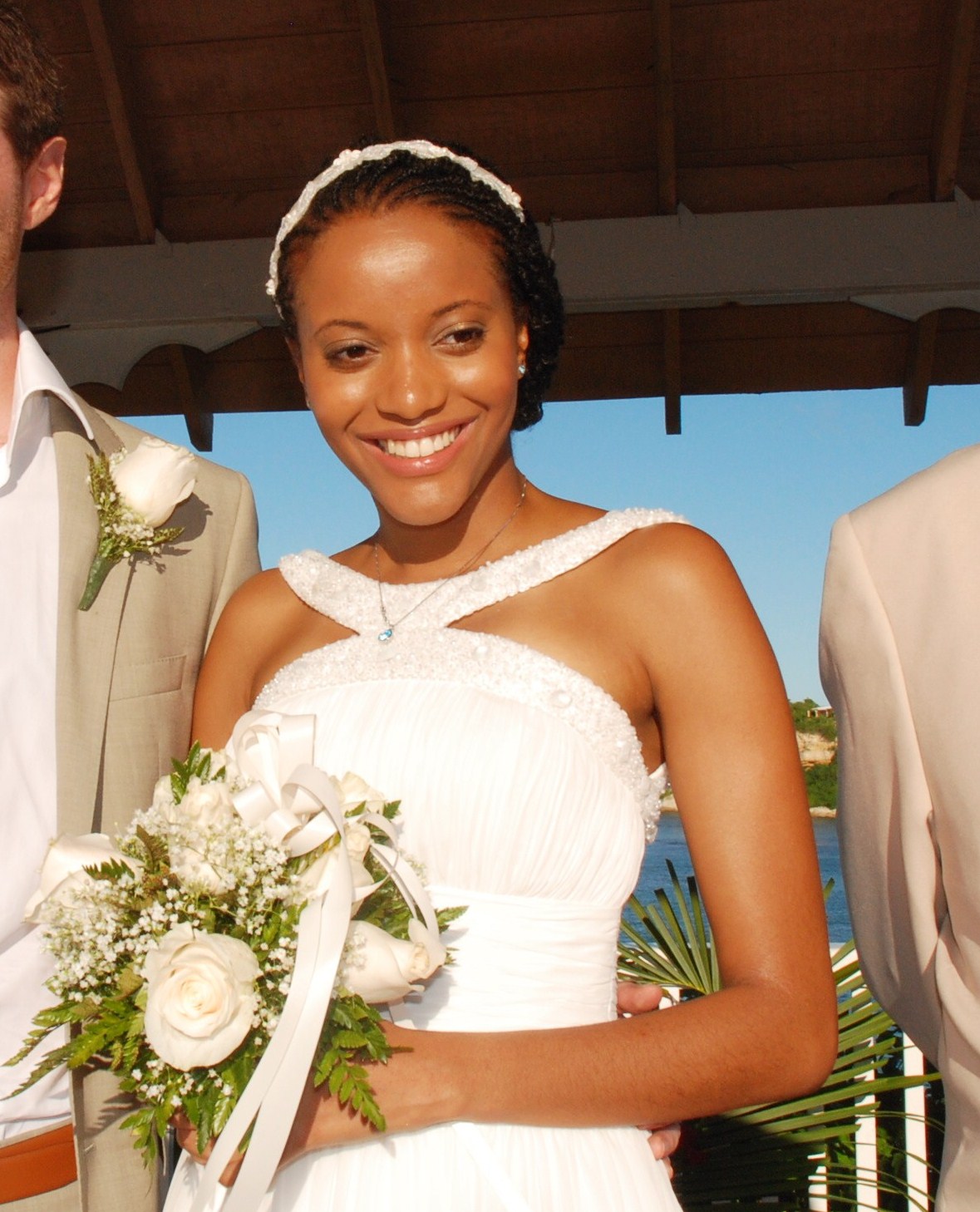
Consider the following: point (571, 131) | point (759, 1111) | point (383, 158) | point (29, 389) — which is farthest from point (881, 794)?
point (571, 131)

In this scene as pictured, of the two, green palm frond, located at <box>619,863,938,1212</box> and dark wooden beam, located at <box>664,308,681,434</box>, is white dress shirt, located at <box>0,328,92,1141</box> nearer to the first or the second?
green palm frond, located at <box>619,863,938,1212</box>

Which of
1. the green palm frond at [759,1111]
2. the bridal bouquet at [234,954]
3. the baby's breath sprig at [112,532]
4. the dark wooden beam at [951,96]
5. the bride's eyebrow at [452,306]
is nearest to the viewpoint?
the bridal bouquet at [234,954]

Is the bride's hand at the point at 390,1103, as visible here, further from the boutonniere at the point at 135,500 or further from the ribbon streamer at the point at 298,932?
the boutonniere at the point at 135,500

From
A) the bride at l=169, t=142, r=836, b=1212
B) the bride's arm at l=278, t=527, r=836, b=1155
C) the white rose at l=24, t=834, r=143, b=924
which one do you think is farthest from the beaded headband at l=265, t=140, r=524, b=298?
the white rose at l=24, t=834, r=143, b=924

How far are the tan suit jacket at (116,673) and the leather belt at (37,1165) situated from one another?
0.04 m

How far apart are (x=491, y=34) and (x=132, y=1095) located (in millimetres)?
4015

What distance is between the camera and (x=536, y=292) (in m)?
2.42

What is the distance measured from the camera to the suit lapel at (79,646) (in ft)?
7.31

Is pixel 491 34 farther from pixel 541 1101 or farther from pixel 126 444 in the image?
pixel 541 1101

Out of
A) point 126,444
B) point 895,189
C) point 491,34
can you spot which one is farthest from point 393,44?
point 126,444

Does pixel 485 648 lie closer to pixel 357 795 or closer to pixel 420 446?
pixel 420 446

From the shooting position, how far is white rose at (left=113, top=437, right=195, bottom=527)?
235cm

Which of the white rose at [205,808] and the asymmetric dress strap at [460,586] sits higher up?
the asymmetric dress strap at [460,586]

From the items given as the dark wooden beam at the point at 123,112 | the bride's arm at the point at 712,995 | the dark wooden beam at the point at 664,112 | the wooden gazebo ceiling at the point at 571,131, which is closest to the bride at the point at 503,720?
the bride's arm at the point at 712,995
